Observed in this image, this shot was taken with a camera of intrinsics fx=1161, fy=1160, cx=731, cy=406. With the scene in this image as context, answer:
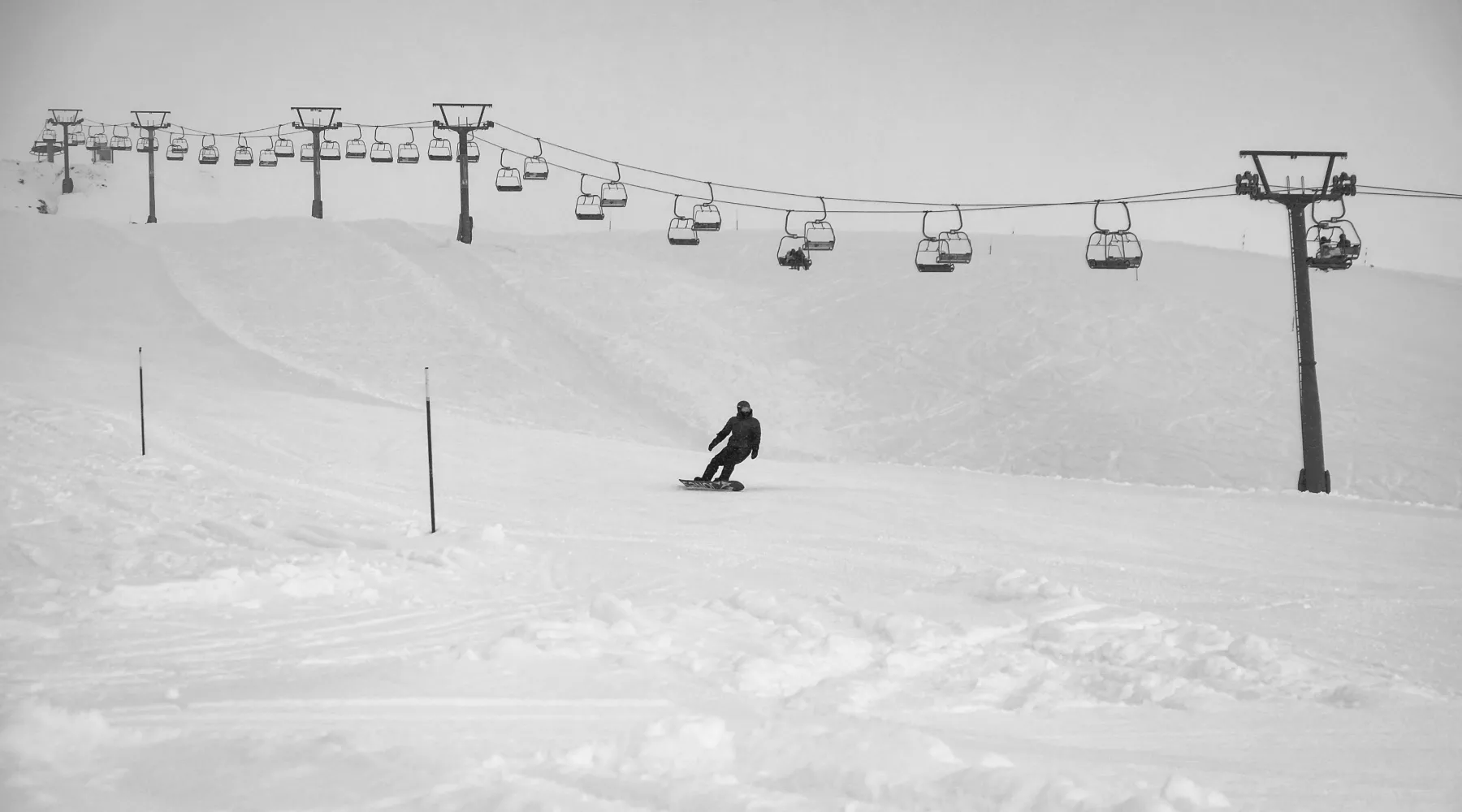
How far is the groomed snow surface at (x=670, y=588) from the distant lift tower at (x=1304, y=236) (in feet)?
17.6

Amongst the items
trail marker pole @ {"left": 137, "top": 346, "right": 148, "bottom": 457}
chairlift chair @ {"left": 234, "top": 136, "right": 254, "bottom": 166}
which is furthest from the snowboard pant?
chairlift chair @ {"left": 234, "top": 136, "right": 254, "bottom": 166}

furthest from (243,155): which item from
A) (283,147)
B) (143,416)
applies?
(143,416)

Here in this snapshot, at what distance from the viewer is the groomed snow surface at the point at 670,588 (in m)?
5.60

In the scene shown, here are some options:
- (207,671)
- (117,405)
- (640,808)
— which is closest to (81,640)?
(207,671)

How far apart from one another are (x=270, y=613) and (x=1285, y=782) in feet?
22.9

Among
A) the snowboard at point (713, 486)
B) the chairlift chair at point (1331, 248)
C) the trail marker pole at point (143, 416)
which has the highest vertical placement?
the chairlift chair at point (1331, 248)

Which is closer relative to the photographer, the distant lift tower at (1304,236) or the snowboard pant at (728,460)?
the snowboard pant at (728,460)

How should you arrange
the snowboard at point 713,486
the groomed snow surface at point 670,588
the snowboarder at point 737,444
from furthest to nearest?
1. the snowboarder at point 737,444
2. the snowboard at point 713,486
3. the groomed snow surface at point 670,588

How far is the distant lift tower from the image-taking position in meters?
21.4

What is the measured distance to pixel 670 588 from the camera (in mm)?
9945

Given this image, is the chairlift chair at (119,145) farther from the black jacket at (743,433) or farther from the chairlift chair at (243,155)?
the black jacket at (743,433)

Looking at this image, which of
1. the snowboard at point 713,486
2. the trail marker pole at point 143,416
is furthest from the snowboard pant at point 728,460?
the trail marker pole at point 143,416

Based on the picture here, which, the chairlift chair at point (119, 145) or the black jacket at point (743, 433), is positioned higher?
the chairlift chair at point (119, 145)

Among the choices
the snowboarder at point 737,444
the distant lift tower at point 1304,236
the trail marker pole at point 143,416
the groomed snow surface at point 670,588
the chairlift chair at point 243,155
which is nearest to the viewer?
the groomed snow surface at point 670,588
